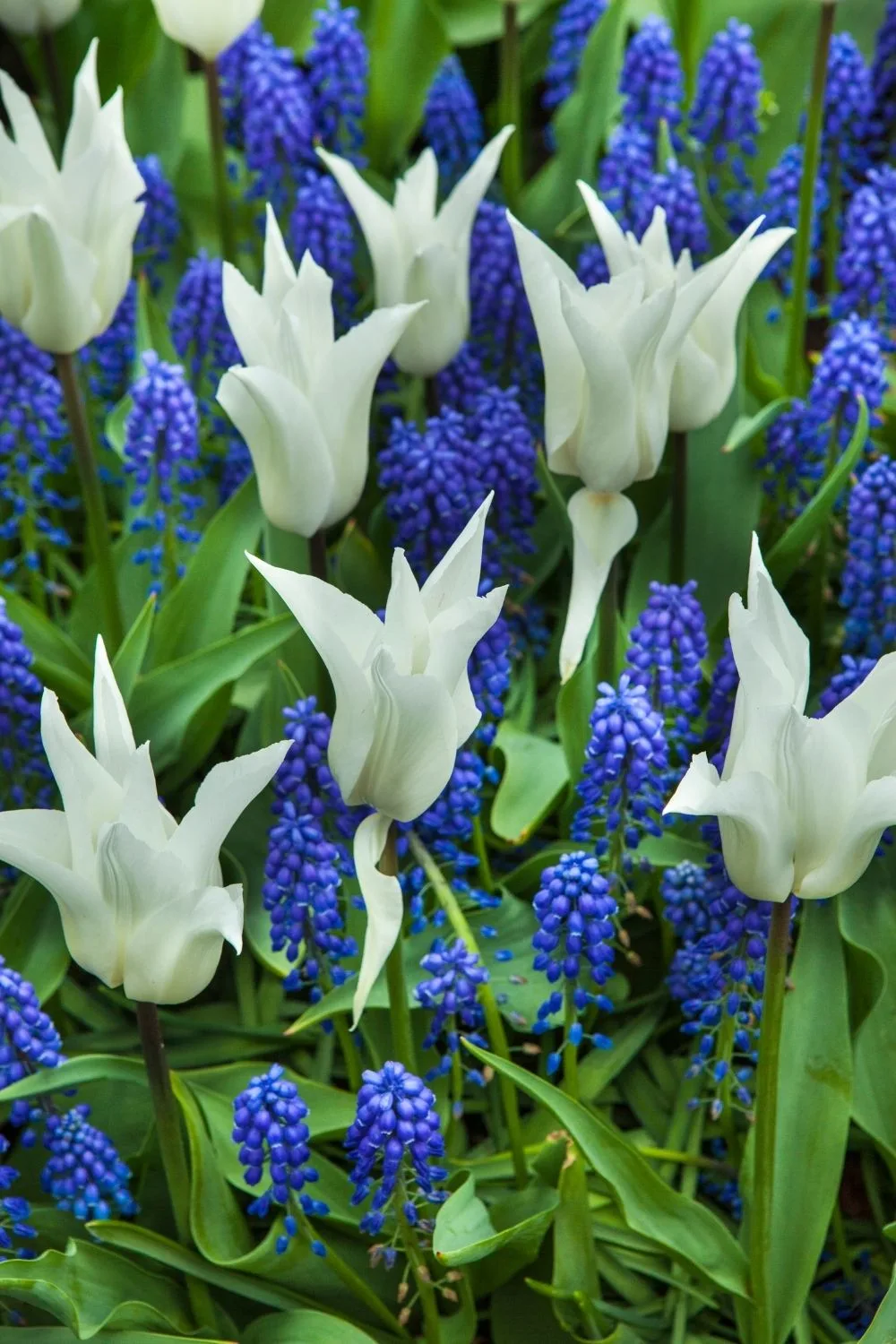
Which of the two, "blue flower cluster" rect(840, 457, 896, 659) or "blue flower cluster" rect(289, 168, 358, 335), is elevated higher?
"blue flower cluster" rect(289, 168, 358, 335)

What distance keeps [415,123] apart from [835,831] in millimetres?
2269

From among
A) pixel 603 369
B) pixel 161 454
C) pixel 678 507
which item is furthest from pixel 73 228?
pixel 678 507

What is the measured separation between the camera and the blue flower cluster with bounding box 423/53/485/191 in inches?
119

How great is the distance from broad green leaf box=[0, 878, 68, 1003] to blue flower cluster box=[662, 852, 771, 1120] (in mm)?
770

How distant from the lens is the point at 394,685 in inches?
58.7

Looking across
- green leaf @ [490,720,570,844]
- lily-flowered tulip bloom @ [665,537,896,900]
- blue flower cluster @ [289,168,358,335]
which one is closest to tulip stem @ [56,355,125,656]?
blue flower cluster @ [289,168,358,335]

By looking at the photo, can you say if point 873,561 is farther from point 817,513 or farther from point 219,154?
point 219,154

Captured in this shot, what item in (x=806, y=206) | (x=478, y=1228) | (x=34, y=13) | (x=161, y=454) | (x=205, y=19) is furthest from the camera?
(x=34, y=13)

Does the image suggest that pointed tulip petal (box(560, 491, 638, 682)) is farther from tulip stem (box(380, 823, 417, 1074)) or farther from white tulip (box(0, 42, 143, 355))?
white tulip (box(0, 42, 143, 355))

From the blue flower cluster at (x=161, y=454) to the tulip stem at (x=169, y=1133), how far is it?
831 mm

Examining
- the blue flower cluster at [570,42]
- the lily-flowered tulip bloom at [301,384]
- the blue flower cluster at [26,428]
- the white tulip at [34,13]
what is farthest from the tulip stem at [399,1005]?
the blue flower cluster at [570,42]

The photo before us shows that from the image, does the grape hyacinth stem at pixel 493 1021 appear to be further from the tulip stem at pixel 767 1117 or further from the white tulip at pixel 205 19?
the white tulip at pixel 205 19

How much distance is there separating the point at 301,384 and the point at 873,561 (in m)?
0.77

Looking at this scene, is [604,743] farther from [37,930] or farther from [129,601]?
[129,601]
